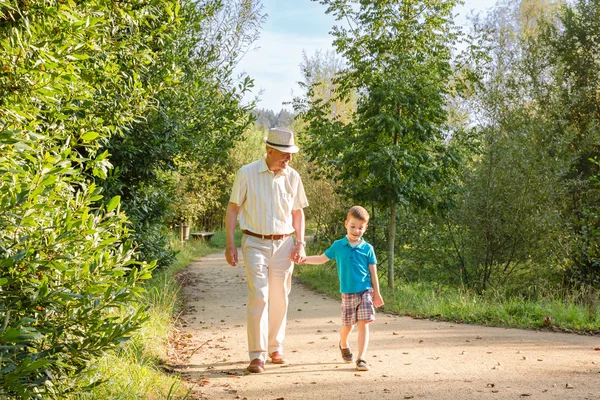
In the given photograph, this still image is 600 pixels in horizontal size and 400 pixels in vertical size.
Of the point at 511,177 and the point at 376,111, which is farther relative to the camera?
the point at 511,177

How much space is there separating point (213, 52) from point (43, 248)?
8.80 metres

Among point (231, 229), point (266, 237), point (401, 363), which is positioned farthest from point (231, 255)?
point (401, 363)

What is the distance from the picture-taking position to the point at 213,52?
11883 millimetres

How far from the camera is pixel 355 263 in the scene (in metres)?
6.44

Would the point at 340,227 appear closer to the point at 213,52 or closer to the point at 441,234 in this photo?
the point at 441,234

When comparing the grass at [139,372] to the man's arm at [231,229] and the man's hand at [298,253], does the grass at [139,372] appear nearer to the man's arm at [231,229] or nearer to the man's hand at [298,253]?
the man's arm at [231,229]

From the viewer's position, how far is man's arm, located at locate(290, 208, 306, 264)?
6359mm

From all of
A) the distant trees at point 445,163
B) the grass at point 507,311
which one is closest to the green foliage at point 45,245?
the grass at point 507,311

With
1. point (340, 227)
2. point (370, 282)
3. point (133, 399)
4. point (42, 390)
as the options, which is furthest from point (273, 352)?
point (340, 227)

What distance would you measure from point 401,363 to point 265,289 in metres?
1.64

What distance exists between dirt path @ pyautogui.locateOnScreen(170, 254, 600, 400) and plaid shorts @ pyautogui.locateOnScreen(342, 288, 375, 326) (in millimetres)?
497

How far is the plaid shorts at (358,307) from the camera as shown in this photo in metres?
6.29

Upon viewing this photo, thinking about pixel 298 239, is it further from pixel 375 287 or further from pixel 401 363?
pixel 401 363

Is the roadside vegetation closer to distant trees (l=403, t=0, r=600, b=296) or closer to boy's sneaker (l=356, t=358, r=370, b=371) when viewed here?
distant trees (l=403, t=0, r=600, b=296)
